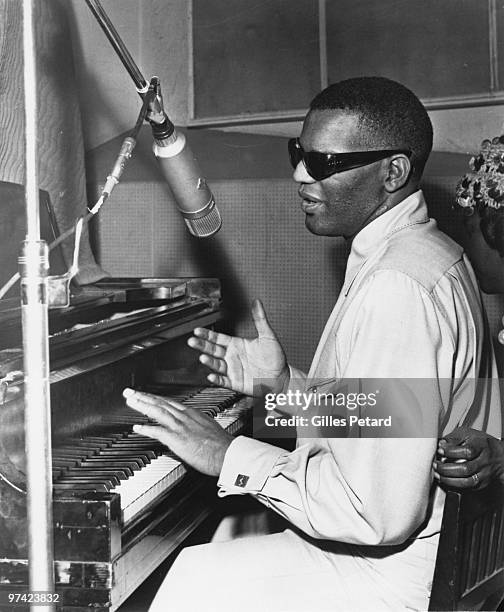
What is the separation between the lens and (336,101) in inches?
66.9

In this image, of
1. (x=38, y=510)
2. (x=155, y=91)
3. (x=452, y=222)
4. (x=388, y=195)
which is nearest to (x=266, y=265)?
(x=452, y=222)

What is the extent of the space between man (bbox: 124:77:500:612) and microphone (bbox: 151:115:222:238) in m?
0.25

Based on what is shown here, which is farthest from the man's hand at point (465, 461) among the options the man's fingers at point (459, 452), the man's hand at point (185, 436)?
the man's hand at point (185, 436)

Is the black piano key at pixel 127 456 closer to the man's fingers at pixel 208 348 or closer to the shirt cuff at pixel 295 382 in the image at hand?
the man's fingers at pixel 208 348

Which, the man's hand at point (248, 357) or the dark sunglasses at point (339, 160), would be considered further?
the man's hand at point (248, 357)

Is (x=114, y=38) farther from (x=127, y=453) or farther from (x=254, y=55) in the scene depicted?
(x=254, y=55)

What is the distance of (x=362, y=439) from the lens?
54.4 inches

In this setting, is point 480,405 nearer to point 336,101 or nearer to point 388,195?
point 388,195

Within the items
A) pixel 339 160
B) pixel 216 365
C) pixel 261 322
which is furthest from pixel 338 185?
pixel 216 365

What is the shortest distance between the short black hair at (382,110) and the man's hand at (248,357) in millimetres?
670

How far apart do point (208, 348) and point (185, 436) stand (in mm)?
587

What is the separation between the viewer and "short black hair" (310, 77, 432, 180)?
1.71m

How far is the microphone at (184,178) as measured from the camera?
5.79 ft

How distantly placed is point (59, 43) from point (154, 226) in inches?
37.6
